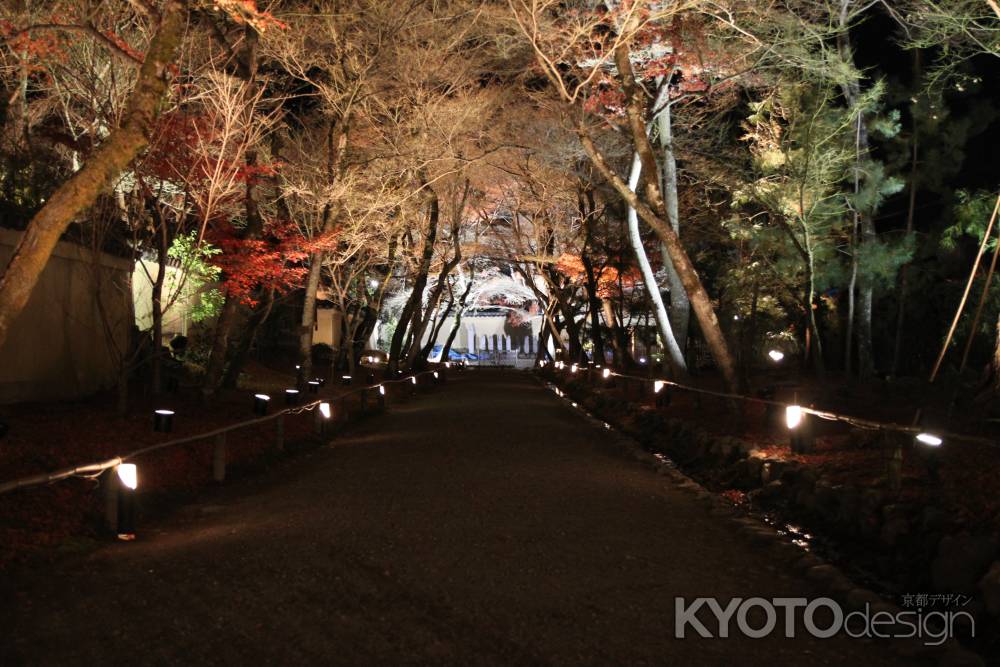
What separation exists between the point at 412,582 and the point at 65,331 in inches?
472

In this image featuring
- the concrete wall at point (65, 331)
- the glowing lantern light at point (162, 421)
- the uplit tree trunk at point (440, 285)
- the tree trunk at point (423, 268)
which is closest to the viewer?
the glowing lantern light at point (162, 421)

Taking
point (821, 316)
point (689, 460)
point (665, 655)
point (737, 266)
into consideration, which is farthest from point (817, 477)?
point (821, 316)

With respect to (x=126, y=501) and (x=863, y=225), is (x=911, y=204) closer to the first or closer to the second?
(x=863, y=225)

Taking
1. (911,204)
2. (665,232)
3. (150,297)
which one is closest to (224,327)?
(150,297)

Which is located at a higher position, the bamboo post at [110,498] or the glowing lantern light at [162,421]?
the glowing lantern light at [162,421]

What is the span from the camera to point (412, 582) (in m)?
6.24

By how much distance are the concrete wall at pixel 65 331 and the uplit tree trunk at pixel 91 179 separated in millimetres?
4479

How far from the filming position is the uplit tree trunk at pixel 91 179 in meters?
8.24

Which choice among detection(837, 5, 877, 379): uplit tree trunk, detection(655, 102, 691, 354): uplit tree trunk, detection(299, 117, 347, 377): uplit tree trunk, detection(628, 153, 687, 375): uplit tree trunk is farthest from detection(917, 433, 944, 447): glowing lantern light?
detection(837, 5, 877, 379): uplit tree trunk

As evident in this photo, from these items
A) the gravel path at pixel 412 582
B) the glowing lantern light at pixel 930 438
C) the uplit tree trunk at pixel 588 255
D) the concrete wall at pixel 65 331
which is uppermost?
the uplit tree trunk at pixel 588 255

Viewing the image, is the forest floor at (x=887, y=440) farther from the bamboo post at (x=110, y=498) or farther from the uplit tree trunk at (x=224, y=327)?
the uplit tree trunk at (x=224, y=327)

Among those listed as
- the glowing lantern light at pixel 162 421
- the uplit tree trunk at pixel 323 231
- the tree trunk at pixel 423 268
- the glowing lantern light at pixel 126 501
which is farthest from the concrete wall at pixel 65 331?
the tree trunk at pixel 423 268

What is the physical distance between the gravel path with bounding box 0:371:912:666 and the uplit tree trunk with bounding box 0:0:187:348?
8.83 ft

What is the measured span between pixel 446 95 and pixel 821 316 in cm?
1736
